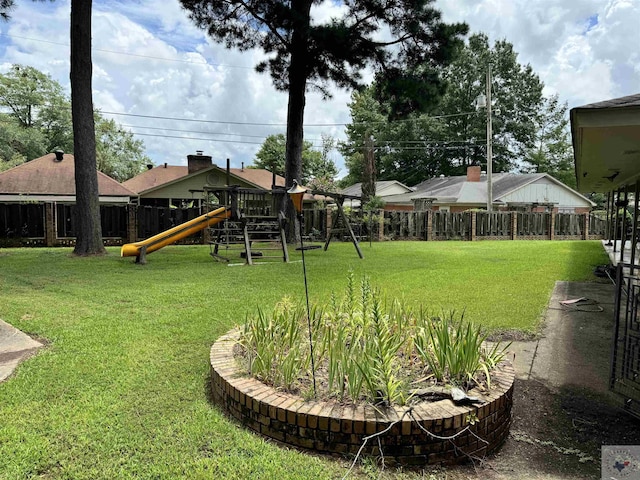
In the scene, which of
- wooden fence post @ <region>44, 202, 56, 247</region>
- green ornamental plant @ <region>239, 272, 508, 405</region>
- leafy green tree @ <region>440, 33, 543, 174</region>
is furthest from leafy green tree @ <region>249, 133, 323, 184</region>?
green ornamental plant @ <region>239, 272, 508, 405</region>

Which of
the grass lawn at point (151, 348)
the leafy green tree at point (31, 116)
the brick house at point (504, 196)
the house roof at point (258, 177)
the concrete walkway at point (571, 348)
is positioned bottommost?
the concrete walkway at point (571, 348)

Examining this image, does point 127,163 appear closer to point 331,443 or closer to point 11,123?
→ point 11,123

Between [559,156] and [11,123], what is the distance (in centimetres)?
4670

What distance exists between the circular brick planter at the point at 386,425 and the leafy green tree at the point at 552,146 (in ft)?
137

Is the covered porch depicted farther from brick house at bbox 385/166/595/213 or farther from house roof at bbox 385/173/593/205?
house roof at bbox 385/173/593/205

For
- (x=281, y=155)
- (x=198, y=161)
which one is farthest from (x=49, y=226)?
(x=281, y=155)

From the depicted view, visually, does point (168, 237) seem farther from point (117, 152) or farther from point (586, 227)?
point (117, 152)

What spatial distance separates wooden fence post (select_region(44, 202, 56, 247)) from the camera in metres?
13.7

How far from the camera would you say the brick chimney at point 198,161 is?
79.6 ft

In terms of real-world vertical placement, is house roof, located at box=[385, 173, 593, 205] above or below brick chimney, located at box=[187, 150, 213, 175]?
below

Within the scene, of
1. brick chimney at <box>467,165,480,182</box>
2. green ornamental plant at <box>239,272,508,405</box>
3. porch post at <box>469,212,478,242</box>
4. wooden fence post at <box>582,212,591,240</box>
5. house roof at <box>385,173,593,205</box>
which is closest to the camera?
green ornamental plant at <box>239,272,508,405</box>

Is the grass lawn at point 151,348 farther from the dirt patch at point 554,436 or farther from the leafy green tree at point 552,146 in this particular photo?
the leafy green tree at point 552,146

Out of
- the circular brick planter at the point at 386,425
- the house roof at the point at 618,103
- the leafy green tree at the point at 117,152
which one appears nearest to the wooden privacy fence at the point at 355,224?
the house roof at the point at 618,103

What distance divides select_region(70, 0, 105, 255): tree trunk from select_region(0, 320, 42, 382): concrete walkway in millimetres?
7274
